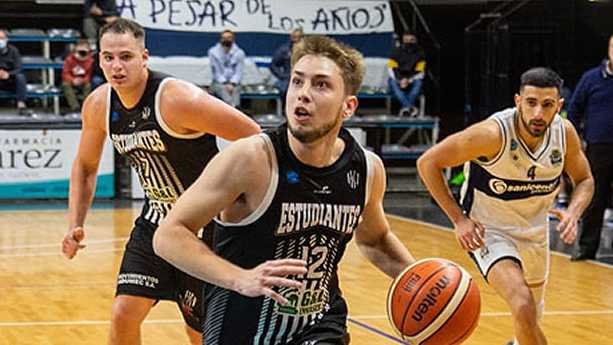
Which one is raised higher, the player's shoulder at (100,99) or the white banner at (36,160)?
the player's shoulder at (100,99)

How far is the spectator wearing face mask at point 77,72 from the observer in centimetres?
1836

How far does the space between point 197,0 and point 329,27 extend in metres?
2.40

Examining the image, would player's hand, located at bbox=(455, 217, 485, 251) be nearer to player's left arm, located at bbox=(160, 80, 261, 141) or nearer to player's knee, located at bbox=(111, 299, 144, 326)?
player's left arm, located at bbox=(160, 80, 261, 141)

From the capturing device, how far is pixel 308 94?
150 inches

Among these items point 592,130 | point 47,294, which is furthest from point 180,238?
point 592,130

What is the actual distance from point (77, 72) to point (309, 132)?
15148 mm

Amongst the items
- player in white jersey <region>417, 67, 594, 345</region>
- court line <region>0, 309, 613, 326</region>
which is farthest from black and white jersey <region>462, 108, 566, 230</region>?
court line <region>0, 309, 613, 326</region>

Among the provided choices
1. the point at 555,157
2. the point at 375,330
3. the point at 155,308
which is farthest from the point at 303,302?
the point at 155,308

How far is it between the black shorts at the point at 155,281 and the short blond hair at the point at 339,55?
5.36 feet

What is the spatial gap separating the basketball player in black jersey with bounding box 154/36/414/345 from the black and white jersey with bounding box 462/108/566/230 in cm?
252

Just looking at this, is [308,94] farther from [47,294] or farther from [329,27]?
[329,27]

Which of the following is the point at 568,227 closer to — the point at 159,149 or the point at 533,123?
the point at 533,123

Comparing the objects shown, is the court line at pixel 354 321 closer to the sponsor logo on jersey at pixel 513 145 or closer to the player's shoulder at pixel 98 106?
the sponsor logo on jersey at pixel 513 145

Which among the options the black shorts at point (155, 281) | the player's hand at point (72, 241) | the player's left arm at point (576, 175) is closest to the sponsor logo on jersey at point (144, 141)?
the black shorts at point (155, 281)
